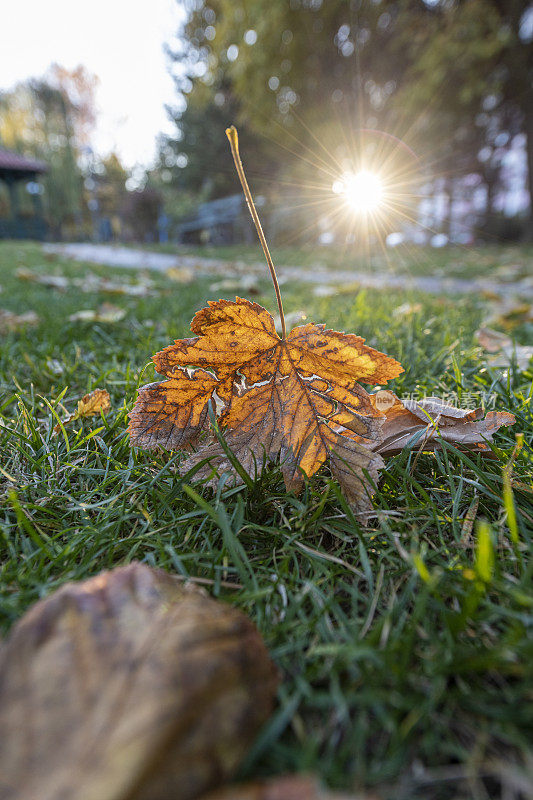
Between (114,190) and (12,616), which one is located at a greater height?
(114,190)

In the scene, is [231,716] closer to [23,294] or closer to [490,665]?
[490,665]

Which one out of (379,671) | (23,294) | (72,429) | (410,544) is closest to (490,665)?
(379,671)

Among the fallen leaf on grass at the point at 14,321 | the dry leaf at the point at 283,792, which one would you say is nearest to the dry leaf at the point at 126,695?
the dry leaf at the point at 283,792

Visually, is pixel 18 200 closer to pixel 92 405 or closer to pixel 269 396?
pixel 92 405

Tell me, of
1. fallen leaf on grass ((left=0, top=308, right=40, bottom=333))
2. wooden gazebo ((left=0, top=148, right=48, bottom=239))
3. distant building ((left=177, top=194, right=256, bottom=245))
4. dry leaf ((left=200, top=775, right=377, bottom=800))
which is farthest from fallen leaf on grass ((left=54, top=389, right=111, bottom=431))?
wooden gazebo ((left=0, top=148, right=48, bottom=239))

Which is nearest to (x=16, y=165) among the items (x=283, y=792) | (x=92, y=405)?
(x=92, y=405)

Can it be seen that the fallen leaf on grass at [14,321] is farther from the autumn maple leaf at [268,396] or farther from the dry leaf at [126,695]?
the dry leaf at [126,695]
